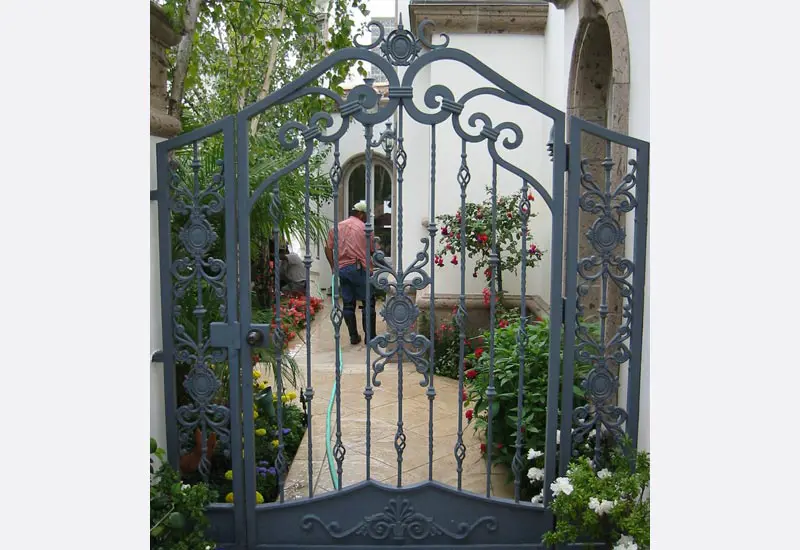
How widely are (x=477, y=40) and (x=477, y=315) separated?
2.88 metres

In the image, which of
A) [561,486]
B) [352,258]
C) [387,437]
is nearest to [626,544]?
[561,486]

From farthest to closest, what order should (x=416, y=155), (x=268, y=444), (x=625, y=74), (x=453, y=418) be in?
(x=416, y=155) → (x=453, y=418) → (x=268, y=444) → (x=625, y=74)

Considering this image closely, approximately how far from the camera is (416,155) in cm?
754

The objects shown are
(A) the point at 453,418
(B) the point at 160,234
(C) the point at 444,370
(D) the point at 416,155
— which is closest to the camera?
(B) the point at 160,234

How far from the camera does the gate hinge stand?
2869 millimetres

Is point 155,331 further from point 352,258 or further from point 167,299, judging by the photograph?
point 352,258

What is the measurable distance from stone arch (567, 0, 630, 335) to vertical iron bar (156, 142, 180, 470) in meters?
2.07

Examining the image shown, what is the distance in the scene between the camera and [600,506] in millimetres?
2561

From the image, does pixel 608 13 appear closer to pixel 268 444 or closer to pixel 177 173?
pixel 177 173

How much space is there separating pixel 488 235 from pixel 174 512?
4491 mm

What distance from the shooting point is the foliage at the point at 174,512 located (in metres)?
2.53

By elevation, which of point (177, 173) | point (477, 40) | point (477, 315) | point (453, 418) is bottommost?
point (453, 418)

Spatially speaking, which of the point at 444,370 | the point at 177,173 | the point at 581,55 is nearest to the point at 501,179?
Result: the point at 444,370

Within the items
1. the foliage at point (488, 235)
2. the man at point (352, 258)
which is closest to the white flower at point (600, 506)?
the foliage at point (488, 235)
